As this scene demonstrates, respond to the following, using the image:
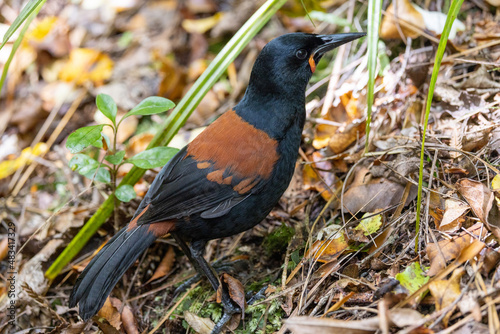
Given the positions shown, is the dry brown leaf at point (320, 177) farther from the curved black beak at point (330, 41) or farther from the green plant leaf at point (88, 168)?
the green plant leaf at point (88, 168)

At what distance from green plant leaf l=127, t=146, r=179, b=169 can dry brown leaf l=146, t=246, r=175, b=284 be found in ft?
2.61

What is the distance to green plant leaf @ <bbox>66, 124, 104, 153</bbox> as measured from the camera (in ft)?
8.09

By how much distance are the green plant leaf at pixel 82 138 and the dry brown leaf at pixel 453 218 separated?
6.23ft

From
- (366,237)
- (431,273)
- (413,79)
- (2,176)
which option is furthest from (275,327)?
(2,176)

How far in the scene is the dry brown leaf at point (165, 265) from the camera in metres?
3.05

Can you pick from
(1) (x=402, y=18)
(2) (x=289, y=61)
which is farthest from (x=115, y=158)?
(1) (x=402, y=18)

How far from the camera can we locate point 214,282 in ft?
8.88

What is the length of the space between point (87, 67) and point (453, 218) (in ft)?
13.1

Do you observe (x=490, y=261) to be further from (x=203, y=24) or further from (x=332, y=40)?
(x=203, y=24)

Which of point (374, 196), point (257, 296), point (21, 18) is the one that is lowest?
point (257, 296)

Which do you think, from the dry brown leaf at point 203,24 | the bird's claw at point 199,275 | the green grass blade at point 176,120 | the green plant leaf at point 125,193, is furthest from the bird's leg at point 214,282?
the dry brown leaf at point 203,24

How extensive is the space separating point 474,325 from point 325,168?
160 centimetres

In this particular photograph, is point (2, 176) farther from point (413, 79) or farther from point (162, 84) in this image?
point (413, 79)

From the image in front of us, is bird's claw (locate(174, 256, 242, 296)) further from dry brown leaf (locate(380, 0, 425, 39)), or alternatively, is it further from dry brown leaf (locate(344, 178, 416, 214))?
dry brown leaf (locate(380, 0, 425, 39))
